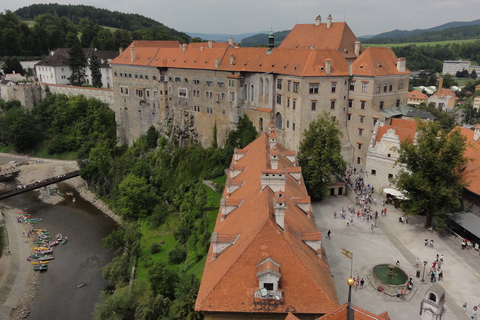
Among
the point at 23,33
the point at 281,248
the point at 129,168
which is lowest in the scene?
the point at 129,168

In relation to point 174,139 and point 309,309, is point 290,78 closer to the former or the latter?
point 174,139

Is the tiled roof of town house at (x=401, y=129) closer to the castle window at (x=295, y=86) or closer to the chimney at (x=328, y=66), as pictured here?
the chimney at (x=328, y=66)

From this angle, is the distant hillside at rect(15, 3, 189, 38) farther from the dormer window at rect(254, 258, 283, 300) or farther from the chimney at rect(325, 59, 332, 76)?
the dormer window at rect(254, 258, 283, 300)

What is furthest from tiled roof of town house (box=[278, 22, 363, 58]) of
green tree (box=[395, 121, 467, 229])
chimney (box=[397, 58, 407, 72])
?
green tree (box=[395, 121, 467, 229])

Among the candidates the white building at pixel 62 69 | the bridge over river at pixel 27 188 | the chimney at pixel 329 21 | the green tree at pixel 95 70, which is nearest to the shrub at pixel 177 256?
the bridge over river at pixel 27 188

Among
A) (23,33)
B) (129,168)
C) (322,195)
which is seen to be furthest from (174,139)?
(23,33)

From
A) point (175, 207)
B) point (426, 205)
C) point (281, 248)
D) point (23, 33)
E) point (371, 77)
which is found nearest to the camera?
point (281, 248)
